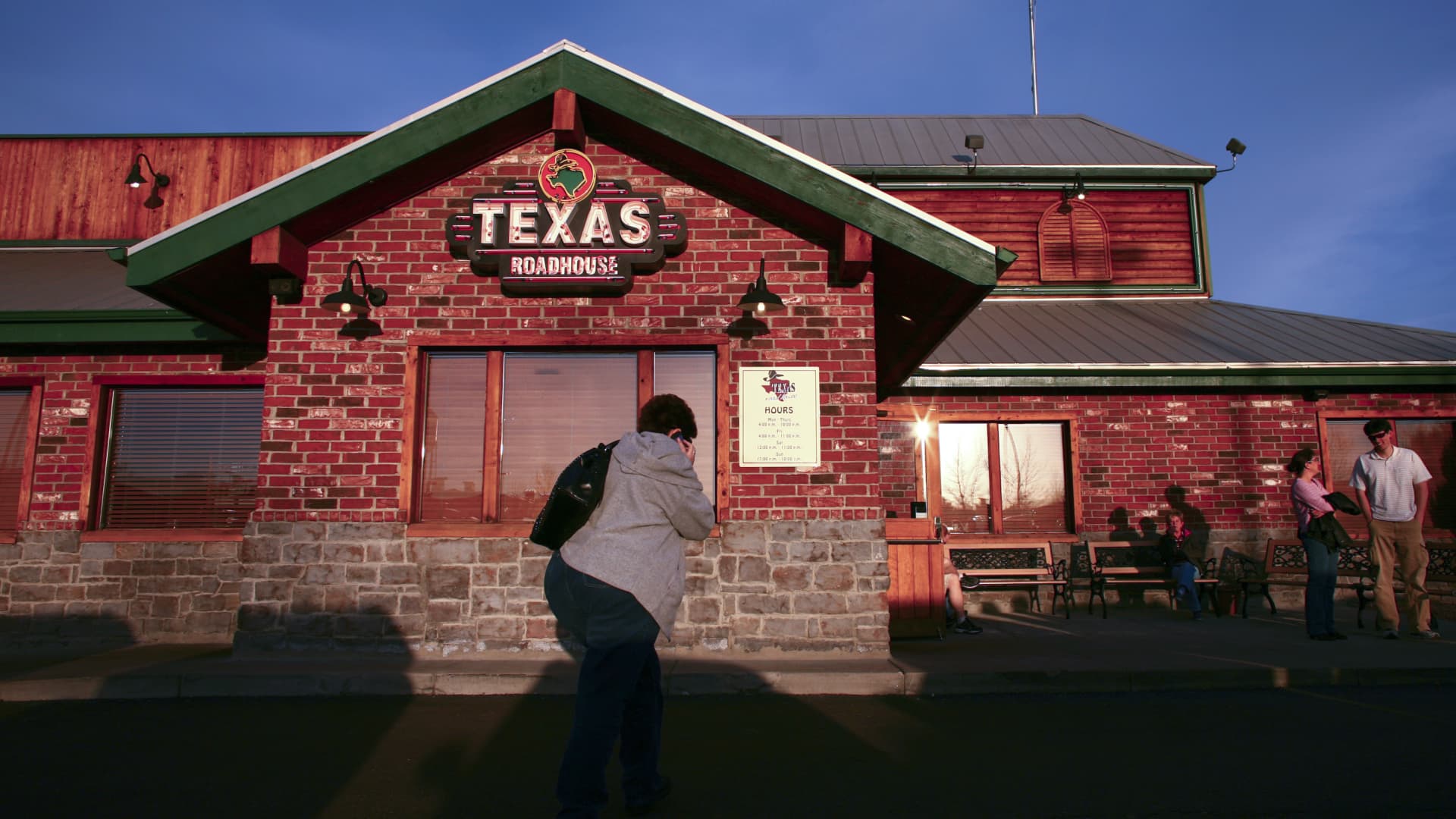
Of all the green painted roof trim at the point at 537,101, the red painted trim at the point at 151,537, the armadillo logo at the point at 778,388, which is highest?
the green painted roof trim at the point at 537,101

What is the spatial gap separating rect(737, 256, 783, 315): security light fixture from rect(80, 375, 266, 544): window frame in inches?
215

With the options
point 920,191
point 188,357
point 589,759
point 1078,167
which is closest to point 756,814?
point 589,759

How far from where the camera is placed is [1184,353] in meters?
11.1

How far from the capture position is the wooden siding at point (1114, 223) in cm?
1423

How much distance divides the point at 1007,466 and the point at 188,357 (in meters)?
9.74

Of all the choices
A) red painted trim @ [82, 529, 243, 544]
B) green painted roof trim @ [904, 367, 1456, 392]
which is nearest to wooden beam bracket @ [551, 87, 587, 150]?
red painted trim @ [82, 529, 243, 544]

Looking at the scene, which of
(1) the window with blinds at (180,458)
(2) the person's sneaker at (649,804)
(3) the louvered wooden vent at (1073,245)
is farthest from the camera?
(3) the louvered wooden vent at (1073,245)

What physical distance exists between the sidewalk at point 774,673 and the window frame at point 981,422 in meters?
4.11

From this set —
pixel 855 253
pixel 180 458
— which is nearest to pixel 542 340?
pixel 855 253

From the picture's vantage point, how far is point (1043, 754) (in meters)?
4.53

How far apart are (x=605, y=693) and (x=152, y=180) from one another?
13.8 meters

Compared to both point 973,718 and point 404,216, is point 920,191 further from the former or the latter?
point 973,718

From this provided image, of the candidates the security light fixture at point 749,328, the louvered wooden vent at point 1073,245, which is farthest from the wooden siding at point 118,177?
the louvered wooden vent at point 1073,245

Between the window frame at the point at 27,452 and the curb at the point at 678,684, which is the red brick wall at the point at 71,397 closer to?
the window frame at the point at 27,452
